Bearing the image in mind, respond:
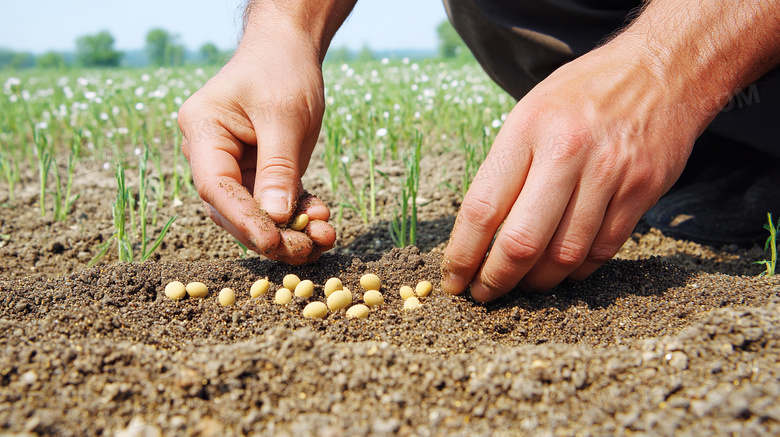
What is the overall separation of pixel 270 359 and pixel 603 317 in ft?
3.06

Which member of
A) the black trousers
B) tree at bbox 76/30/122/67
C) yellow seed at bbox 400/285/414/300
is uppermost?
the black trousers

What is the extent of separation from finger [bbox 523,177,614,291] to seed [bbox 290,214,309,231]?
73cm

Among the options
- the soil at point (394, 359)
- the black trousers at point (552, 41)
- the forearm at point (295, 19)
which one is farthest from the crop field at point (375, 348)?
the forearm at point (295, 19)

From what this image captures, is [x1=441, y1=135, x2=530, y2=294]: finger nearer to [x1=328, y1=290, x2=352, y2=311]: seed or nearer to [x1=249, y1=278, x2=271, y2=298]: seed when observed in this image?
[x1=328, y1=290, x2=352, y2=311]: seed

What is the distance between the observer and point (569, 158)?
49.3 inches

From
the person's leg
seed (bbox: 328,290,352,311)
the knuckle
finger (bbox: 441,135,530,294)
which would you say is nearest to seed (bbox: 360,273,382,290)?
seed (bbox: 328,290,352,311)

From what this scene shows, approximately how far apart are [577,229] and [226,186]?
3.36ft

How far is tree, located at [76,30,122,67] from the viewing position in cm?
6644

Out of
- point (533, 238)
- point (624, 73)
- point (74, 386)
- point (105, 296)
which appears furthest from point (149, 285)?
point (624, 73)

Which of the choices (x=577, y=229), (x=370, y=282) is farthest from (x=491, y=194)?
(x=370, y=282)

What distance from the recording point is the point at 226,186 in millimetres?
1546

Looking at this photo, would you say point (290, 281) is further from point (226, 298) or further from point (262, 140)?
point (262, 140)

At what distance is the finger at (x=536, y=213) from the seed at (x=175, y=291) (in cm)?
96

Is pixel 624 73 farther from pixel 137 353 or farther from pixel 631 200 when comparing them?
pixel 137 353
